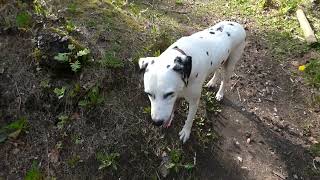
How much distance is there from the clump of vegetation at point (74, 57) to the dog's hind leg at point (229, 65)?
6.89ft

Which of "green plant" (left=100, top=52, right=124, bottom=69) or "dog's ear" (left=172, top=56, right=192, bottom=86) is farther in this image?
"green plant" (left=100, top=52, right=124, bottom=69)

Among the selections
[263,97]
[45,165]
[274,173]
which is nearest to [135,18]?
[263,97]

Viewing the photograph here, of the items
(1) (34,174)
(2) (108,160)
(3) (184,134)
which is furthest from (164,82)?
(1) (34,174)

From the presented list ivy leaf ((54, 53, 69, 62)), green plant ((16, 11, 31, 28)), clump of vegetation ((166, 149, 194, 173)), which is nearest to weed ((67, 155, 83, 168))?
clump of vegetation ((166, 149, 194, 173))

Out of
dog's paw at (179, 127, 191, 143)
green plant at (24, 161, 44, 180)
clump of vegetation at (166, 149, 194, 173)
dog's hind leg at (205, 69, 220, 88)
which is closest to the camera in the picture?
green plant at (24, 161, 44, 180)

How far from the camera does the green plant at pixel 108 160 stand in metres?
4.82

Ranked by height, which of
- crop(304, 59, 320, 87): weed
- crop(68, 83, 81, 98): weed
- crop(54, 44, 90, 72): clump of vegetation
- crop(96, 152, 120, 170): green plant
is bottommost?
crop(96, 152, 120, 170): green plant

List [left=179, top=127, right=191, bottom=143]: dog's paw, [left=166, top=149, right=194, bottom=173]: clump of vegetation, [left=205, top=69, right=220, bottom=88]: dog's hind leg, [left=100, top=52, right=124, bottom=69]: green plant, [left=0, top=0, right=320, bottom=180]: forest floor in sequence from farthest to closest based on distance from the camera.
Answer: [left=205, top=69, right=220, bottom=88]: dog's hind leg
[left=100, top=52, right=124, bottom=69]: green plant
[left=179, top=127, right=191, bottom=143]: dog's paw
[left=0, top=0, right=320, bottom=180]: forest floor
[left=166, top=149, right=194, bottom=173]: clump of vegetation

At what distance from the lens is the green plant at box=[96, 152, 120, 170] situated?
482 centimetres

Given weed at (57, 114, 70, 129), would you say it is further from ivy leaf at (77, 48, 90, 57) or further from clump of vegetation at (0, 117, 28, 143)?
ivy leaf at (77, 48, 90, 57)

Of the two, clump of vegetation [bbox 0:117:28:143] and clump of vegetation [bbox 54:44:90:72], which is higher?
clump of vegetation [bbox 54:44:90:72]

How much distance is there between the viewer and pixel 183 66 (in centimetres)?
396

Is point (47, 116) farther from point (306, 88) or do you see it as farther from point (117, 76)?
point (306, 88)

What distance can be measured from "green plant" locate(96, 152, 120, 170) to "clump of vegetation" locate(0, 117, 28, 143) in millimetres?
1183
